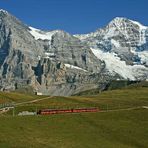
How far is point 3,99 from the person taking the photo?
183250 millimetres

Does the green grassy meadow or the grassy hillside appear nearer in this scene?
the grassy hillside

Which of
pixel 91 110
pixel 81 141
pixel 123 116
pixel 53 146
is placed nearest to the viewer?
A: pixel 53 146

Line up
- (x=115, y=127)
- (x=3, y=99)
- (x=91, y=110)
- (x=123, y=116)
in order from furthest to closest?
(x=3, y=99) → (x=91, y=110) → (x=123, y=116) → (x=115, y=127)

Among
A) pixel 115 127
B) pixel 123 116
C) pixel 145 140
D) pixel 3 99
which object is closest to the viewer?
pixel 145 140

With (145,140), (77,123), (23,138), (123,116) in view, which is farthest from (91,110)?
(23,138)

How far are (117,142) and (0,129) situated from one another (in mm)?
→ 23827

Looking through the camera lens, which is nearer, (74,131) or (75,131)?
(74,131)

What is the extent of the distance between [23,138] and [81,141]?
38.8ft

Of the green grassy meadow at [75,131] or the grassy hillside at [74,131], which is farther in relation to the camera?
the green grassy meadow at [75,131]

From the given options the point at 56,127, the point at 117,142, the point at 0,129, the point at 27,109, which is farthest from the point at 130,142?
the point at 27,109

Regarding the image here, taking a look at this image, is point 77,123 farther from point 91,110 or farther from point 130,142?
point 91,110

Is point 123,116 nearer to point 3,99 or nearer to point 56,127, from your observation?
point 56,127

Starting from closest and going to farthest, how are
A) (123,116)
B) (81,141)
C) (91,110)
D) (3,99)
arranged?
(81,141), (123,116), (91,110), (3,99)

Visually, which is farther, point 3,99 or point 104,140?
point 3,99
